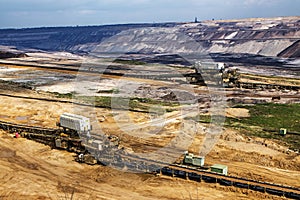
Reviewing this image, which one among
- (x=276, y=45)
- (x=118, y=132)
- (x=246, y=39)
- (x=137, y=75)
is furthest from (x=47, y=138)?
(x=246, y=39)

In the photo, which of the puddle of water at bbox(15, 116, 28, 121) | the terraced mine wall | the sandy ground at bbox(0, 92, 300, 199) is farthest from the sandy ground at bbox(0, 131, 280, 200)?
the terraced mine wall

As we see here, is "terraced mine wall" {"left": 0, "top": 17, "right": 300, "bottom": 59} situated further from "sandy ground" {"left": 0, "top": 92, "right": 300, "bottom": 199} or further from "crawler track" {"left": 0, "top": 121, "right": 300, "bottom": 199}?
"crawler track" {"left": 0, "top": 121, "right": 300, "bottom": 199}

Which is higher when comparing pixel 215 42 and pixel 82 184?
pixel 215 42

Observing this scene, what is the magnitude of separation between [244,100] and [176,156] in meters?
21.7

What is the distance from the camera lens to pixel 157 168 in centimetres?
2489

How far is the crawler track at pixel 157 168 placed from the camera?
21453 mm

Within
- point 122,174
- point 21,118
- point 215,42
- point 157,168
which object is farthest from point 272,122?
point 215,42

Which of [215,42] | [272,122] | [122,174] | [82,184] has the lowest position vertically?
[82,184]

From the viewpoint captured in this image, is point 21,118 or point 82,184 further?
point 21,118

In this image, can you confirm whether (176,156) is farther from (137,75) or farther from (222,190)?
(137,75)

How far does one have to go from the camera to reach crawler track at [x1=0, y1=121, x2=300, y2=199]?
21.5 m

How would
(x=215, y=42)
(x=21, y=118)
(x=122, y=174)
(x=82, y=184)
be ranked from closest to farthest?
(x=82, y=184) < (x=122, y=174) < (x=21, y=118) < (x=215, y=42)

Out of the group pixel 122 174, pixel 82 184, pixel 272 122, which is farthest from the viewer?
pixel 272 122

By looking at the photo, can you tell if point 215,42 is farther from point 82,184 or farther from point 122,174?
point 82,184
